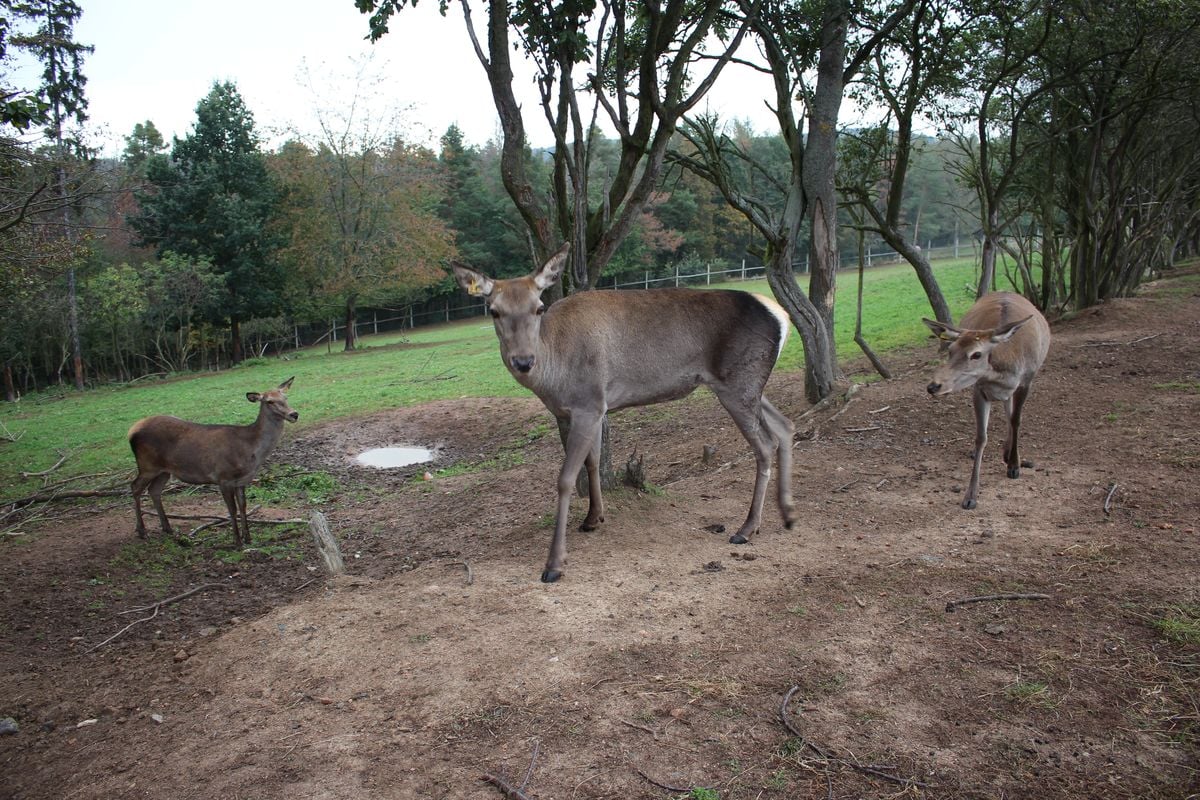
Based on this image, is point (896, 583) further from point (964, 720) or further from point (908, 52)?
point (908, 52)

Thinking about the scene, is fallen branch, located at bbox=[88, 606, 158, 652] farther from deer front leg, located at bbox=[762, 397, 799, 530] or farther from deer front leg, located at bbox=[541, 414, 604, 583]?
deer front leg, located at bbox=[762, 397, 799, 530]

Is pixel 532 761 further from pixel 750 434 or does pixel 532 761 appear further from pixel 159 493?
pixel 159 493

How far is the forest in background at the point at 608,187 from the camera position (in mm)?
8219

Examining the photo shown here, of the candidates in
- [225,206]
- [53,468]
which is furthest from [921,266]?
[225,206]

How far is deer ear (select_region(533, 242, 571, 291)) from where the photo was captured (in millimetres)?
5445

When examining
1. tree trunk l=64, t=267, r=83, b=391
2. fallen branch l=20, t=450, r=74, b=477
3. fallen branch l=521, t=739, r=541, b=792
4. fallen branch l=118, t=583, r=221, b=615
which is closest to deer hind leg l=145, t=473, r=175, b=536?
fallen branch l=118, t=583, r=221, b=615

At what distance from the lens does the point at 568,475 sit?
212 inches

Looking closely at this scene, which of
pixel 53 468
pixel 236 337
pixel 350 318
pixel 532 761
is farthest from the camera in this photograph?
Answer: pixel 350 318

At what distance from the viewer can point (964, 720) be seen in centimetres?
353

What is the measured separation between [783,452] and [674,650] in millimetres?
2315

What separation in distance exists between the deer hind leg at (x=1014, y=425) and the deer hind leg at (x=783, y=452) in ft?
8.34

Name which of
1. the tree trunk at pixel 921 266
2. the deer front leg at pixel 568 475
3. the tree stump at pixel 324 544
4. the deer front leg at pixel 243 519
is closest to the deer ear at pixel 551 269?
the deer front leg at pixel 568 475

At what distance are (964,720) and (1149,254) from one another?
16.4 m

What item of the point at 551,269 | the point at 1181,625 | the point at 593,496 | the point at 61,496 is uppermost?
the point at 551,269
